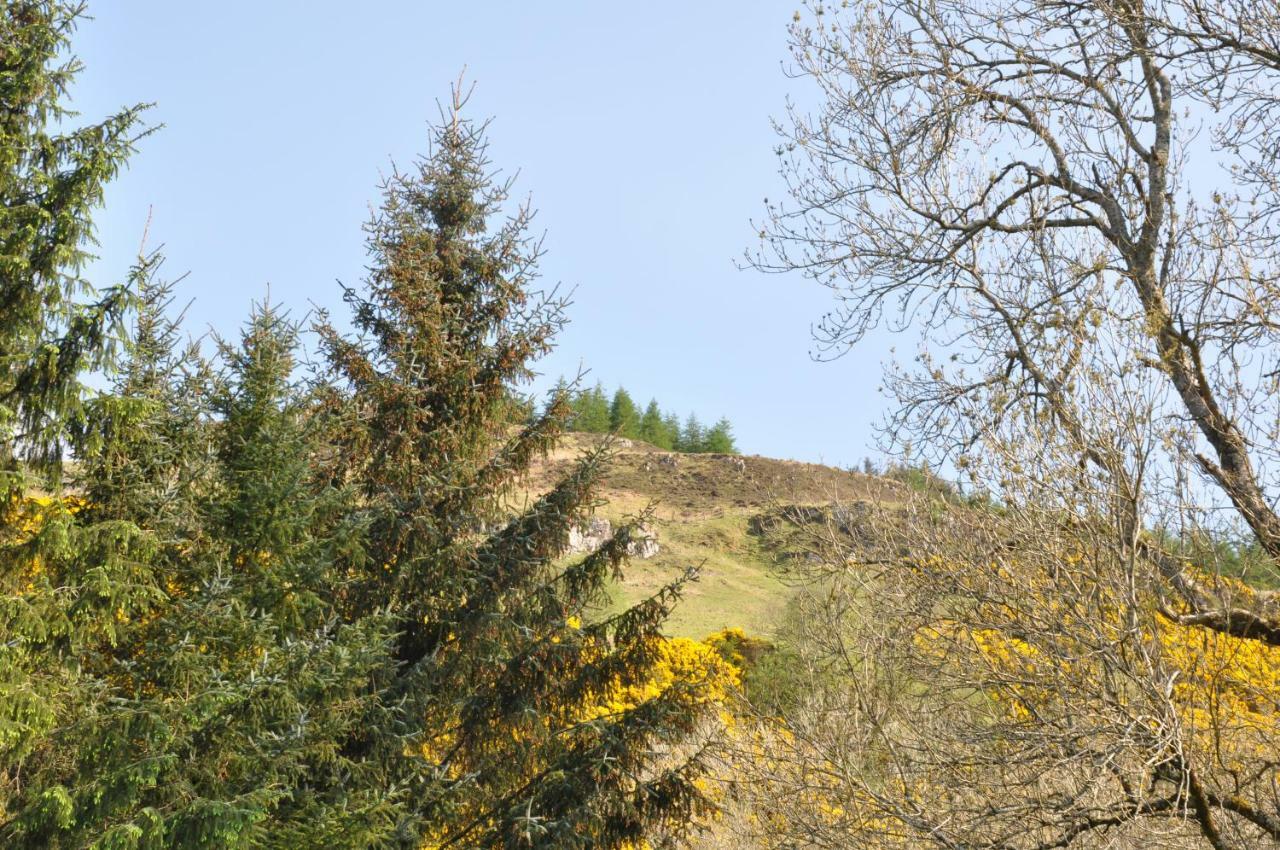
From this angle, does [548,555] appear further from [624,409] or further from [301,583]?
[624,409]

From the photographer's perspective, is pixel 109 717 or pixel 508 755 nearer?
pixel 109 717

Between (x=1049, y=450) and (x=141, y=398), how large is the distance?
720 centimetres

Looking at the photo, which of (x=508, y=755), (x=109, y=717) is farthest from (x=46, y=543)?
(x=508, y=755)

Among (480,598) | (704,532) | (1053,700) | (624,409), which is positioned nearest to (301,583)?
→ (480,598)

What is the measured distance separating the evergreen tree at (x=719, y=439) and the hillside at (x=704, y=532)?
6.23 metres

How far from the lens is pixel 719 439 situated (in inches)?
2744

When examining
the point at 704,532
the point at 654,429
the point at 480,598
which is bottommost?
the point at 480,598

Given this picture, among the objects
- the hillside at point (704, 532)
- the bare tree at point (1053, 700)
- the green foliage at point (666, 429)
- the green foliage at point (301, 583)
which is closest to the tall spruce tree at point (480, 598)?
the green foliage at point (301, 583)

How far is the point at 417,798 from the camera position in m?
8.14

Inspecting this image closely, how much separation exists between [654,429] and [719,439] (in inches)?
183

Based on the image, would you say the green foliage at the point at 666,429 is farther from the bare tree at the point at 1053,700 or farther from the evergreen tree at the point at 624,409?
the bare tree at the point at 1053,700

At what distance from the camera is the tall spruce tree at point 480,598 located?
8508 mm

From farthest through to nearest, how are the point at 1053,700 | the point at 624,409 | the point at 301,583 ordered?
the point at 624,409 → the point at 301,583 → the point at 1053,700

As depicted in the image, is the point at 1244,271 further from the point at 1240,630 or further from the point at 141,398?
the point at 141,398
